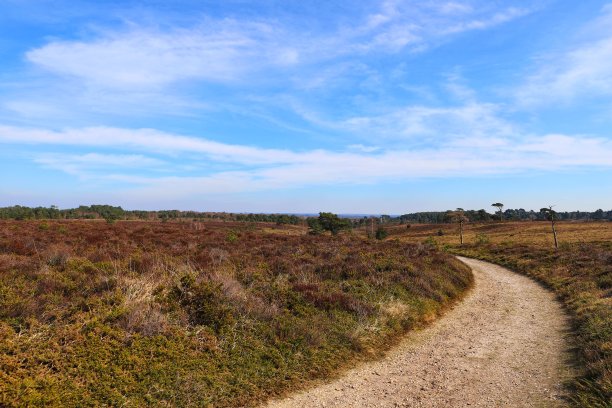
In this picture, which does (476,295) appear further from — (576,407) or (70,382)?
(70,382)

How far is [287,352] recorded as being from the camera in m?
8.66

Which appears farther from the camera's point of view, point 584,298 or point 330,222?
point 330,222

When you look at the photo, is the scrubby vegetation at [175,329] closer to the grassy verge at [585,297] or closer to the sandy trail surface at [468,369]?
the sandy trail surface at [468,369]

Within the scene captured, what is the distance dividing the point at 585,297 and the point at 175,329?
16.0 m

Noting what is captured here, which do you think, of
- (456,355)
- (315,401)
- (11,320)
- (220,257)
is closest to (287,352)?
(315,401)

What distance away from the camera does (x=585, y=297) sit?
15.0 m

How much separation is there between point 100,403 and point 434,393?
6.24 metres

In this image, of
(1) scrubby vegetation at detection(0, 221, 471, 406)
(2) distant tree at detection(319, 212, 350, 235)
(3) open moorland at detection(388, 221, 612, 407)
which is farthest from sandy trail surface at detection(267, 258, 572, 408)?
(2) distant tree at detection(319, 212, 350, 235)

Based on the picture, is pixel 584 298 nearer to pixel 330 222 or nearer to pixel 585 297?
pixel 585 297

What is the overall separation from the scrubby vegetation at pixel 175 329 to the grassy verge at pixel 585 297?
4.45 m

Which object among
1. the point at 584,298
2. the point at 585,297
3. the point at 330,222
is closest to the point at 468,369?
the point at 584,298

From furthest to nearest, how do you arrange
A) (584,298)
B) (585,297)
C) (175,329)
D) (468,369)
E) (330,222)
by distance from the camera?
1. (330,222)
2. (585,297)
3. (584,298)
4. (468,369)
5. (175,329)

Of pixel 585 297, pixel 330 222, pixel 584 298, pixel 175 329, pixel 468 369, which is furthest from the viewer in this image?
pixel 330 222

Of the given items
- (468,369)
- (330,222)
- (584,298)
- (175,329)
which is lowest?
(468,369)
